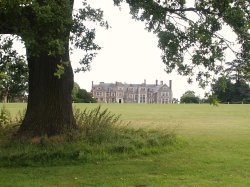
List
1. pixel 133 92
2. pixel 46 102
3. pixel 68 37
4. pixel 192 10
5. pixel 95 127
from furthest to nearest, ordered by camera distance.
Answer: pixel 133 92 < pixel 95 127 < pixel 46 102 < pixel 192 10 < pixel 68 37

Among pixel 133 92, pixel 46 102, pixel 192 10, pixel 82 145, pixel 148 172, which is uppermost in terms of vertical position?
pixel 133 92

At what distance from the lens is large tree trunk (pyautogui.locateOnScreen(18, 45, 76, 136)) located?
1448cm

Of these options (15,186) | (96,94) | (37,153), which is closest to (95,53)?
(37,153)

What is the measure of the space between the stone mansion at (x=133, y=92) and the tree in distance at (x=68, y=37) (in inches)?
6453

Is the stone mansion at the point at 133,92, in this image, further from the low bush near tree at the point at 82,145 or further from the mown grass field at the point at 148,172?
the mown grass field at the point at 148,172

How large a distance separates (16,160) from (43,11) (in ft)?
15.3

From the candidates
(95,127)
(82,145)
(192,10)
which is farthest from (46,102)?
(192,10)

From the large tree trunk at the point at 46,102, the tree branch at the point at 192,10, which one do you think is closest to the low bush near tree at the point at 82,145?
the large tree trunk at the point at 46,102

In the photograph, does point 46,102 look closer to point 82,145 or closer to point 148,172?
point 82,145

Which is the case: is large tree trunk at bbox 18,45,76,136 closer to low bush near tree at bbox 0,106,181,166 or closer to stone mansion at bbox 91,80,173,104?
low bush near tree at bbox 0,106,181,166

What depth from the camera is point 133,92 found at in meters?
185

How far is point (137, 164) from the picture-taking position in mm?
12148

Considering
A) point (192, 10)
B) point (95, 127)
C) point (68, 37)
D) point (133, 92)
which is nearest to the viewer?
point (68, 37)

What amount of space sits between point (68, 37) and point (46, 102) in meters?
4.46
